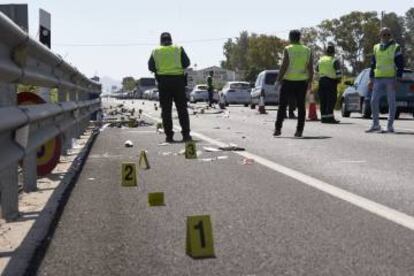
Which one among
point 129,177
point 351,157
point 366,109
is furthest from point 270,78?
point 129,177

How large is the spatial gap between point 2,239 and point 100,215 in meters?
0.97

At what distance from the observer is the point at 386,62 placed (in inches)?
597

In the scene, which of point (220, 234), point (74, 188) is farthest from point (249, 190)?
point (220, 234)

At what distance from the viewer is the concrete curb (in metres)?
4.00

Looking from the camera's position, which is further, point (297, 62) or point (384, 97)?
point (384, 97)

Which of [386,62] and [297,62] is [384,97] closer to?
[386,62]

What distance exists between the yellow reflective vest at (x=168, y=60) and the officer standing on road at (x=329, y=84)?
7.48m

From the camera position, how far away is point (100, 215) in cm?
554

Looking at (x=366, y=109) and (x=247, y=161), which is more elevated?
(x=366, y=109)

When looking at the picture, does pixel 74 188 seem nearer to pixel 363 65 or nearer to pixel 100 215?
pixel 100 215

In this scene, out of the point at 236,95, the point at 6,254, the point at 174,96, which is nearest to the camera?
the point at 6,254

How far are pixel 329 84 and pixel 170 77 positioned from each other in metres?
7.78

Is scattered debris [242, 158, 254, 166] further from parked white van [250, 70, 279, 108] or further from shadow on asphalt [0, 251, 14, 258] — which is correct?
parked white van [250, 70, 279, 108]

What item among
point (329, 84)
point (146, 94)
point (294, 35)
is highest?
point (294, 35)
